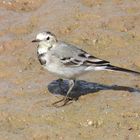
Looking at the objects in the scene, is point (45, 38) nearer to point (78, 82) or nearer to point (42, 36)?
point (42, 36)

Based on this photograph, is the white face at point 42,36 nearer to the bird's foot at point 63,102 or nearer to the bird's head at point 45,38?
the bird's head at point 45,38

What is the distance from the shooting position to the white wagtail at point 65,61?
847 centimetres

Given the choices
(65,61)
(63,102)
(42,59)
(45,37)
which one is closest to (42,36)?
(45,37)

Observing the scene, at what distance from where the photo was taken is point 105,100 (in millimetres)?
8492

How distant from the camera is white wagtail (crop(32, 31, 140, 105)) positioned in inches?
333

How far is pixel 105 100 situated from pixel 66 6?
348 cm

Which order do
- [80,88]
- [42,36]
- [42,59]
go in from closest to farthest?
1. [42,59]
2. [42,36]
3. [80,88]

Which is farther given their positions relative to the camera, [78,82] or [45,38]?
[78,82]

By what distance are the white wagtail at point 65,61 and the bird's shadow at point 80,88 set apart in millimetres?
254

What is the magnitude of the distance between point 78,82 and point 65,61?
0.76m

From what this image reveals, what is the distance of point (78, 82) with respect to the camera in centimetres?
918

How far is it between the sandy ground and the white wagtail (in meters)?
0.38

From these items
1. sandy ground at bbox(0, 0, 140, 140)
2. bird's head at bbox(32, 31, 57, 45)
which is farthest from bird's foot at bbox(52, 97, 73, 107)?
bird's head at bbox(32, 31, 57, 45)

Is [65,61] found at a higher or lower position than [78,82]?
higher
